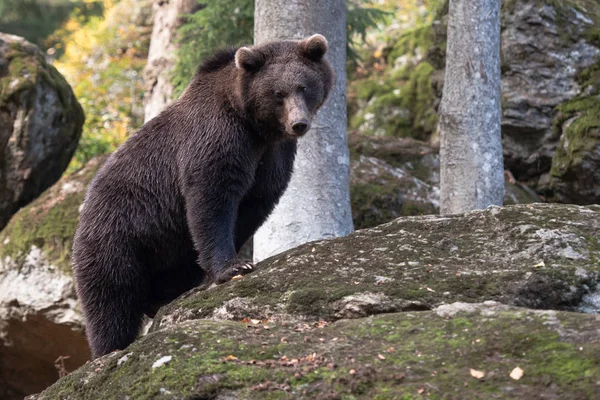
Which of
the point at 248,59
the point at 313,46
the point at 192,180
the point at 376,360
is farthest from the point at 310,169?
the point at 376,360

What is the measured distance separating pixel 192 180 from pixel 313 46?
55.3 inches

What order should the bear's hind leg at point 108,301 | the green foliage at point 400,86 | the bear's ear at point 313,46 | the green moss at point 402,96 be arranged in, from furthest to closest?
the green moss at point 402,96
the green foliage at point 400,86
the bear's ear at point 313,46
the bear's hind leg at point 108,301

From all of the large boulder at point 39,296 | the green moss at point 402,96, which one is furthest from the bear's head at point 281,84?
the green moss at point 402,96

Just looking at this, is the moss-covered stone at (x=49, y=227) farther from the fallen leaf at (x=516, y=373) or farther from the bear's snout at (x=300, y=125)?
the fallen leaf at (x=516, y=373)

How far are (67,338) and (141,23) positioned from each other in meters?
13.9

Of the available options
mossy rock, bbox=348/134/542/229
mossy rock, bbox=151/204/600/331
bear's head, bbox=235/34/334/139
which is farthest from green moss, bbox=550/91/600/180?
bear's head, bbox=235/34/334/139

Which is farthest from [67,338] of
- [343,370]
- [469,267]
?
[343,370]

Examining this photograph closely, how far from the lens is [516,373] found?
3.29 meters

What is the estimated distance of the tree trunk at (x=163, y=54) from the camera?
38.7 ft

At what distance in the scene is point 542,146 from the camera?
11.0 meters

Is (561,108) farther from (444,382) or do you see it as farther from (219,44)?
(444,382)

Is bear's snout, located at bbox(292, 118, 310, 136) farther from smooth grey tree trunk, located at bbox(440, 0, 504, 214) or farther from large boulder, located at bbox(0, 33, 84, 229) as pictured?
large boulder, located at bbox(0, 33, 84, 229)

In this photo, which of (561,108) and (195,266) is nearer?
(195,266)

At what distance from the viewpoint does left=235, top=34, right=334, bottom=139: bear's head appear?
589cm
